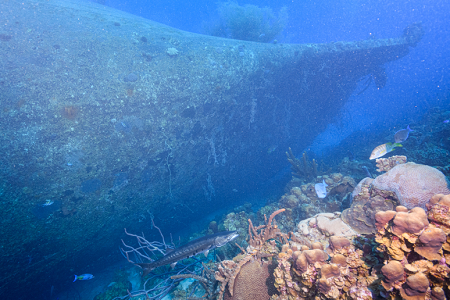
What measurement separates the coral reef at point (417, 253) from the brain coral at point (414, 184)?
1382 mm

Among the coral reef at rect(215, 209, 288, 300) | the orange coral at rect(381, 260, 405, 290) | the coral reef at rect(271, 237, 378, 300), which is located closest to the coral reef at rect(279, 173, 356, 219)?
the coral reef at rect(215, 209, 288, 300)

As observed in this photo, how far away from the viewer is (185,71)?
16.3 feet

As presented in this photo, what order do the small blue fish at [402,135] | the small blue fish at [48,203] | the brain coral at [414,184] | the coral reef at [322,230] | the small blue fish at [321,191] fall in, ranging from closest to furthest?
the brain coral at [414,184] < the coral reef at [322,230] < the small blue fish at [48,203] < the small blue fish at [321,191] < the small blue fish at [402,135]

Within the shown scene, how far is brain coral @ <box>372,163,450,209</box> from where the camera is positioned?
8.39 feet

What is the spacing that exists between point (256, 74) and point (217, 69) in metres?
1.63

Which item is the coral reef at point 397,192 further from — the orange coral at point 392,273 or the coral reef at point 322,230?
the orange coral at point 392,273

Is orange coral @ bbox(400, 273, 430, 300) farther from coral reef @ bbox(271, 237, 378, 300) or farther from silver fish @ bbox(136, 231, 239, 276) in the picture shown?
silver fish @ bbox(136, 231, 239, 276)

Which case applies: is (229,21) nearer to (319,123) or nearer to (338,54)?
(338,54)

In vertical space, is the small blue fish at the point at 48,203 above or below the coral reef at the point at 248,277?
above

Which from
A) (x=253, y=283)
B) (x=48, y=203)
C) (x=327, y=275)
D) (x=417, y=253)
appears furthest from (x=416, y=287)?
(x=48, y=203)

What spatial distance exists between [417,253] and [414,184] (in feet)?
6.11

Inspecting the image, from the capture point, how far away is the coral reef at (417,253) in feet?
4.03

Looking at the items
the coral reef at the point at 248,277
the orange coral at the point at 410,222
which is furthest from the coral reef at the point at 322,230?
the orange coral at the point at 410,222

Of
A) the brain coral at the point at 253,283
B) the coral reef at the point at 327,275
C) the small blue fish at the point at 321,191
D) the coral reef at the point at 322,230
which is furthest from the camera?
the small blue fish at the point at 321,191
